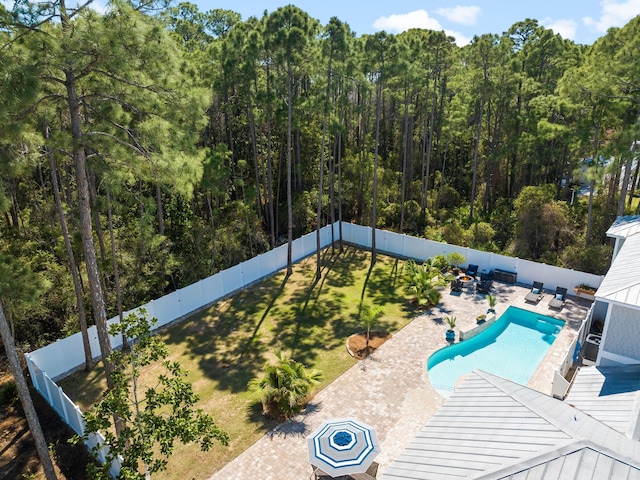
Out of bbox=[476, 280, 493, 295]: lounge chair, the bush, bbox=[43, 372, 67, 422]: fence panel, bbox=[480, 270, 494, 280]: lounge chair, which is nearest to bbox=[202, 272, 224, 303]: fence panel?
bbox=[43, 372, 67, 422]: fence panel

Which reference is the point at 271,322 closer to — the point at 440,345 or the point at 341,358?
the point at 341,358

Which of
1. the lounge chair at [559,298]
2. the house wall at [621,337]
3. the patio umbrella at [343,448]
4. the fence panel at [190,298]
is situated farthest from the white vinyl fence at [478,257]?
the patio umbrella at [343,448]

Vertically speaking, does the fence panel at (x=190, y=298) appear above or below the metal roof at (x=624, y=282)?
below

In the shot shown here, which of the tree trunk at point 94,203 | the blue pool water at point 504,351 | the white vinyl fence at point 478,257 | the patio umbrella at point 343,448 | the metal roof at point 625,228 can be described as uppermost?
the tree trunk at point 94,203

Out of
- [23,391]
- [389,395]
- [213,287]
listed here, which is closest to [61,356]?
[23,391]

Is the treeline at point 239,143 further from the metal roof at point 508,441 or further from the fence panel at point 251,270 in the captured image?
the metal roof at point 508,441

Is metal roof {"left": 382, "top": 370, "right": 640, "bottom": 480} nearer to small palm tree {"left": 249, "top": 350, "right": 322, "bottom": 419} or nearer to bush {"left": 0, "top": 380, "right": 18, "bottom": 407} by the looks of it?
small palm tree {"left": 249, "top": 350, "right": 322, "bottom": 419}

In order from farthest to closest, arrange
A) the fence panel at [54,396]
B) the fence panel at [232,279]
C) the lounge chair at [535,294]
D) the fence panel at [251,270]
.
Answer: the fence panel at [251,270] → the fence panel at [232,279] → the lounge chair at [535,294] → the fence panel at [54,396]

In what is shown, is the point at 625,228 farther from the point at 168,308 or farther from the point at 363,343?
the point at 168,308

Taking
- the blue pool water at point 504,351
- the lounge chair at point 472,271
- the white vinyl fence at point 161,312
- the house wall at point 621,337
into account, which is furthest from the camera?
the lounge chair at point 472,271
